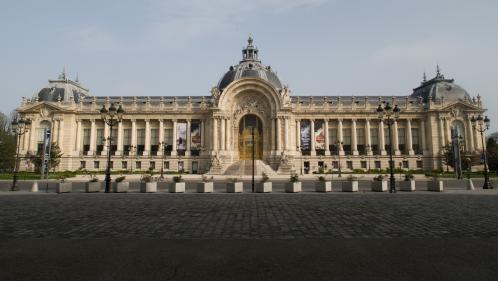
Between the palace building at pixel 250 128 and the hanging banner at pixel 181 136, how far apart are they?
215 mm

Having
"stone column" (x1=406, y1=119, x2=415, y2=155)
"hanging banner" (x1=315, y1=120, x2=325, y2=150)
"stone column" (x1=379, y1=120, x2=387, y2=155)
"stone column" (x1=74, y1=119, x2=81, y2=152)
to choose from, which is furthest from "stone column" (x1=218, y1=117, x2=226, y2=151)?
"stone column" (x1=406, y1=119, x2=415, y2=155)

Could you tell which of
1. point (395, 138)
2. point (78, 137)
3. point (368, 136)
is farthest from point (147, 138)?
point (395, 138)

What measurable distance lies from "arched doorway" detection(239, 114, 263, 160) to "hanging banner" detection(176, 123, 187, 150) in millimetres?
12250

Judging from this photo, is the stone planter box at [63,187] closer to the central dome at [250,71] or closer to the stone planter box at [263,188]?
the stone planter box at [263,188]

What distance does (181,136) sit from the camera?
65.7 meters

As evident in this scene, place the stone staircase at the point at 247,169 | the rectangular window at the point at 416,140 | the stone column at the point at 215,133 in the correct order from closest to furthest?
the stone staircase at the point at 247,169
the stone column at the point at 215,133
the rectangular window at the point at 416,140

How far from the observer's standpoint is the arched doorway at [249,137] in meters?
63.3

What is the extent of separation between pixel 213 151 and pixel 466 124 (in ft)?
178

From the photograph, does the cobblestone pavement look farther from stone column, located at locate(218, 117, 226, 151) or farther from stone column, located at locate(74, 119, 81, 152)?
stone column, located at locate(74, 119, 81, 152)

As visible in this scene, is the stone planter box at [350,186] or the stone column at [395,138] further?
the stone column at [395,138]

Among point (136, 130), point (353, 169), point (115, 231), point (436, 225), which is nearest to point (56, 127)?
point (136, 130)

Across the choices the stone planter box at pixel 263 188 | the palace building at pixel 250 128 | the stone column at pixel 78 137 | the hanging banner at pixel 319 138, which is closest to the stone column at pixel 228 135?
the palace building at pixel 250 128

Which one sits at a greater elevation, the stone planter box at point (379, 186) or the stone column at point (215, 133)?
the stone column at point (215, 133)

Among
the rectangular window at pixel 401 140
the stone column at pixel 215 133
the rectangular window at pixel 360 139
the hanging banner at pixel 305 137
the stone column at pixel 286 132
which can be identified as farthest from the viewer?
the rectangular window at pixel 360 139
